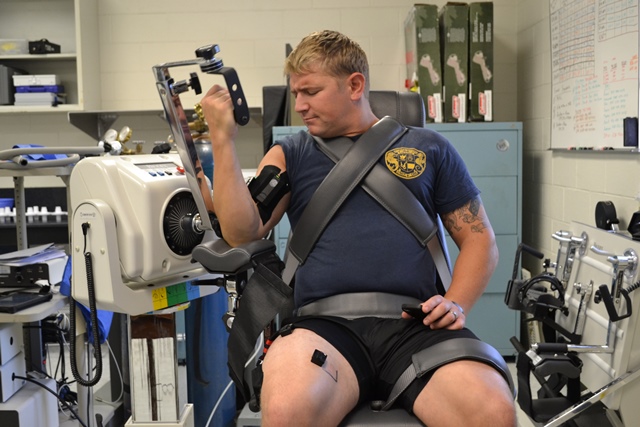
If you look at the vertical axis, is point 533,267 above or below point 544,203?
below

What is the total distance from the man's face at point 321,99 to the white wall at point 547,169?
1362mm

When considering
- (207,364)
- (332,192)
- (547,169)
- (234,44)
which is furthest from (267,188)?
(234,44)

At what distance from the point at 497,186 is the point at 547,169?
0.27 m

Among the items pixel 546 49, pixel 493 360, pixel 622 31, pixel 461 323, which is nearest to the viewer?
pixel 493 360

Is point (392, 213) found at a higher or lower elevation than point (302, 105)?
lower

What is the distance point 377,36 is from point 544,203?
145 centimetres

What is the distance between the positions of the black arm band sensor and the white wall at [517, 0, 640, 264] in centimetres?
151

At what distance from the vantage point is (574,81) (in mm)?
3273

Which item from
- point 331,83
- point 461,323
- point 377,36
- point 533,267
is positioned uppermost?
point 377,36

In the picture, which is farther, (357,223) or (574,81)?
(574,81)

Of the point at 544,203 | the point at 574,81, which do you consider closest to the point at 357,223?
the point at 574,81

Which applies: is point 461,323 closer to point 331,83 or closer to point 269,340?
point 269,340

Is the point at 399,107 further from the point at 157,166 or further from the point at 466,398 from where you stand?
the point at 466,398

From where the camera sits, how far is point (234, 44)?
14.7ft
